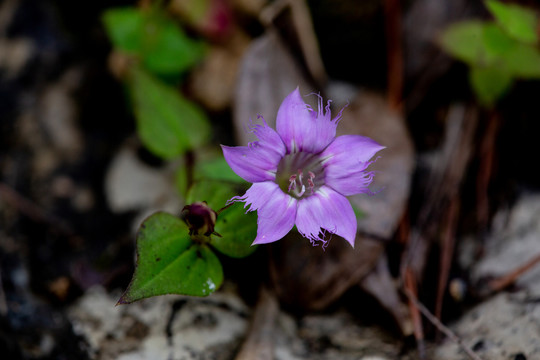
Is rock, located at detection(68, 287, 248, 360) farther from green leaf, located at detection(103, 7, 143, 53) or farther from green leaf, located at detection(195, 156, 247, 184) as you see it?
green leaf, located at detection(103, 7, 143, 53)

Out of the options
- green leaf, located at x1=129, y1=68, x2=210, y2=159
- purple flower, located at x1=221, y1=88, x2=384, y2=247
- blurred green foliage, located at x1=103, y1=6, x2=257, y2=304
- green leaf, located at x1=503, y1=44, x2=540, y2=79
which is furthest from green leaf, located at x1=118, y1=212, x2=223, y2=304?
green leaf, located at x1=503, y1=44, x2=540, y2=79

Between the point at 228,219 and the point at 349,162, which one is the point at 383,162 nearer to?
the point at 349,162

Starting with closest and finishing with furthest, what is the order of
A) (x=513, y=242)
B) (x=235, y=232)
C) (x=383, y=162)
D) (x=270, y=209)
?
(x=270, y=209)
(x=235, y=232)
(x=513, y=242)
(x=383, y=162)

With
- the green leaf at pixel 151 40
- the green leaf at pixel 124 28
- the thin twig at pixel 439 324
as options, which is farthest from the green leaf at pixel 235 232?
the green leaf at pixel 124 28

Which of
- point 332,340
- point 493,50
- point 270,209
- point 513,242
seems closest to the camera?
point 270,209

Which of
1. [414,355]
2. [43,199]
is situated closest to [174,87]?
[43,199]

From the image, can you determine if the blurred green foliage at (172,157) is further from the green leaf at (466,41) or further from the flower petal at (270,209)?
the green leaf at (466,41)

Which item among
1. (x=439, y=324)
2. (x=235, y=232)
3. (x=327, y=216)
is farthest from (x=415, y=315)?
(x=235, y=232)
